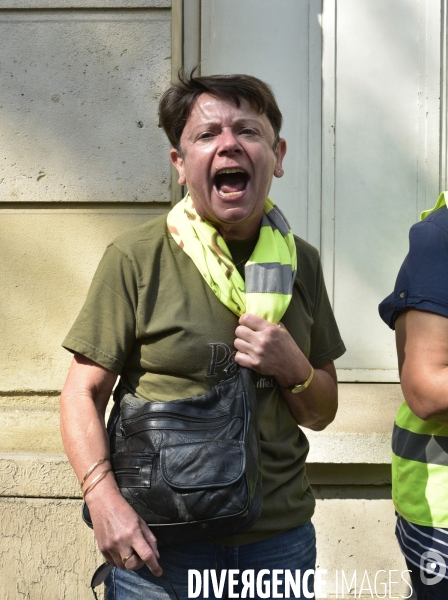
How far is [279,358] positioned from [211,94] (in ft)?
2.47

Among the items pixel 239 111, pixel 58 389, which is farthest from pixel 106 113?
pixel 239 111

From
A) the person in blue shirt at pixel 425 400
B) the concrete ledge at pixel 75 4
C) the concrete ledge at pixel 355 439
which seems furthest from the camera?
the concrete ledge at pixel 75 4

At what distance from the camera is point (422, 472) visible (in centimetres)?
186

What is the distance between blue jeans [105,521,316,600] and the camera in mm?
1770

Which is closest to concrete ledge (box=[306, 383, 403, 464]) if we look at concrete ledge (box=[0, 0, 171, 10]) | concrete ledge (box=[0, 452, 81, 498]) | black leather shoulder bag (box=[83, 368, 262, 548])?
concrete ledge (box=[0, 452, 81, 498])

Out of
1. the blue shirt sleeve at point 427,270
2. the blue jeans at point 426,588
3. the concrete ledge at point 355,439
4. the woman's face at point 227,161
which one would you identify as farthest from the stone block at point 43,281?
the blue jeans at point 426,588

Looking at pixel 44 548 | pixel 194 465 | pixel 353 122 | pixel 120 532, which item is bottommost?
pixel 44 548

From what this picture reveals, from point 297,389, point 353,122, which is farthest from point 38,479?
point 353,122

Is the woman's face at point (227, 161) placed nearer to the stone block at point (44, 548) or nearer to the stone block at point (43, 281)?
the stone block at point (43, 281)

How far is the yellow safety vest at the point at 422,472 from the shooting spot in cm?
181

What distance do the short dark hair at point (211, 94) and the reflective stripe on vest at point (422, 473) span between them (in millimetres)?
906

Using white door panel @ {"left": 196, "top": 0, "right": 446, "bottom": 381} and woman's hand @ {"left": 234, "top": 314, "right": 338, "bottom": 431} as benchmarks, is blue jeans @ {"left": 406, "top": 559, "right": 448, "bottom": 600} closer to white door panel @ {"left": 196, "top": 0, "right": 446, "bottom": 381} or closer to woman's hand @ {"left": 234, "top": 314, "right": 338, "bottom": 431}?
woman's hand @ {"left": 234, "top": 314, "right": 338, "bottom": 431}

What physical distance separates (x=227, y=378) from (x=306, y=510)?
1.47 feet

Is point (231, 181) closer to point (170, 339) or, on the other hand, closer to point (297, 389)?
point (170, 339)
